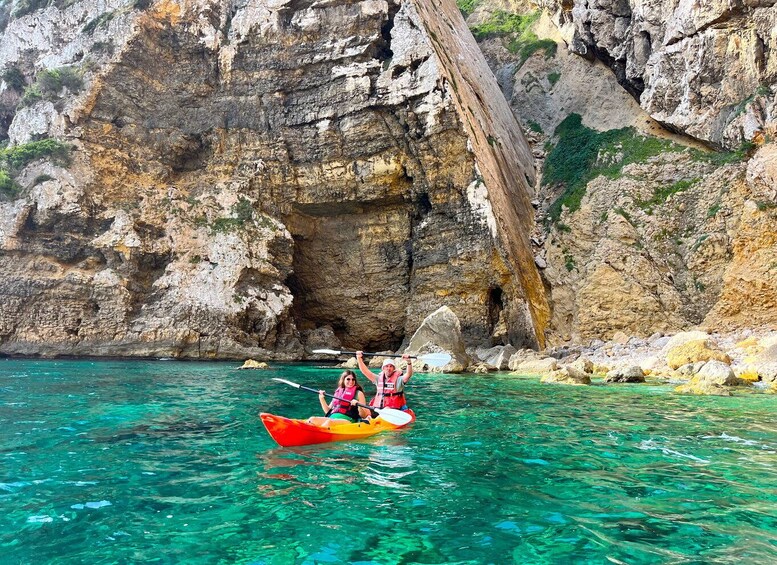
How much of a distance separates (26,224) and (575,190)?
1213 inches

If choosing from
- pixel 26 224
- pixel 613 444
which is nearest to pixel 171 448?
pixel 613 444

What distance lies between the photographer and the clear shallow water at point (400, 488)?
4.00 meters

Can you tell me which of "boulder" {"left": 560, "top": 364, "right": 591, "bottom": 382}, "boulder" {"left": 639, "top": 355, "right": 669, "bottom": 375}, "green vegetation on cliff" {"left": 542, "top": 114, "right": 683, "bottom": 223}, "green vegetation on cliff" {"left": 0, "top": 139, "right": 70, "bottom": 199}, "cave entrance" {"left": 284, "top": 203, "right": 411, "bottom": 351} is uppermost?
"green vegetation on cliff" {"left": 542, "top": 114, "right": 683, "bottom": 223}

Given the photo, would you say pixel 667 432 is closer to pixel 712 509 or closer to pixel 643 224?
pixel 712 509

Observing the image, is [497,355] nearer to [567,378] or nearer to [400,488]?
[567,378]

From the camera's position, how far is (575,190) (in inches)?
1228

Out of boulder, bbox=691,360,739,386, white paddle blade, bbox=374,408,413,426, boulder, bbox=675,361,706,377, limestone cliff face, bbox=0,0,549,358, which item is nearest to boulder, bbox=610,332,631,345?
limestone cliff face, bbox=0,0,549,358

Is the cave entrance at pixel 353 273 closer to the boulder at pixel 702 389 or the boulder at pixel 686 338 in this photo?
the boulder at pixel 686 338

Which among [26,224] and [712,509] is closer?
[712,509]

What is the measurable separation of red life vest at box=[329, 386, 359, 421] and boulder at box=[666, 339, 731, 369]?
12.9 metres

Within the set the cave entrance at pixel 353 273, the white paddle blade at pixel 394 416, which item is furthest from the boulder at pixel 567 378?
the cave entrance at pixel 353 273

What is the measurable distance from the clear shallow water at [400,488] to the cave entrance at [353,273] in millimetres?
21017

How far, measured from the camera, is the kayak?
755 centimetres

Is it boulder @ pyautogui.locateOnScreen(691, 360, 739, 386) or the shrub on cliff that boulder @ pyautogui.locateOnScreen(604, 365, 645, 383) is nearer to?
boulder @ pyautogui.locateOnScreen(691, 360, 739, 386)
